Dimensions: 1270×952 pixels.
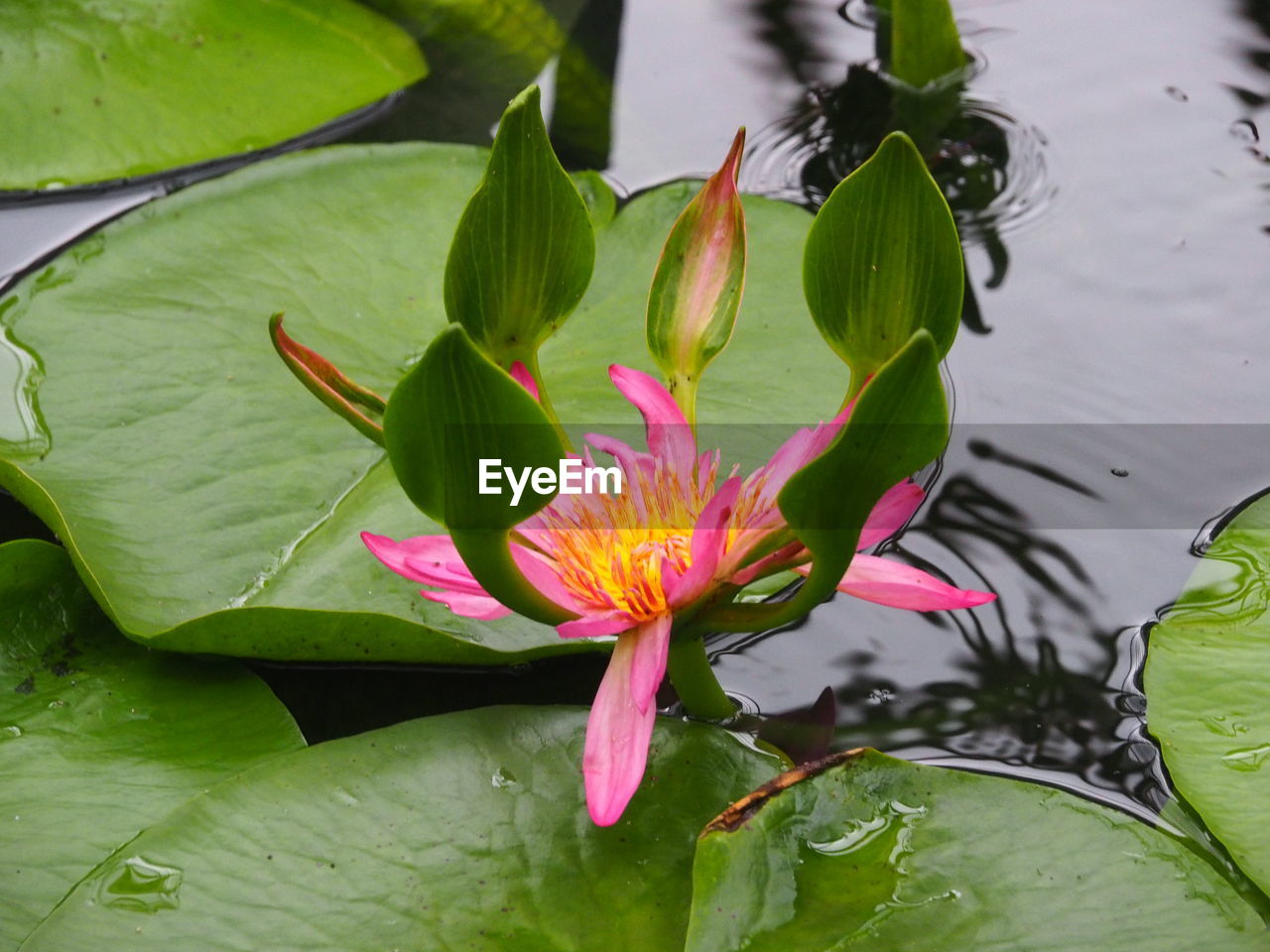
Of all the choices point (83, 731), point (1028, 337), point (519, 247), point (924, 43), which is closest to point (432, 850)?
point (83, 731)

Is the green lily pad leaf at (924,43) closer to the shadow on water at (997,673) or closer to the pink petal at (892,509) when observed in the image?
the shadow on water at (997,673)

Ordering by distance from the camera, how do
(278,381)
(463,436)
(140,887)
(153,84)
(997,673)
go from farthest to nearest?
(153,84), (278,381), (997,673), (140,887), (463,436)

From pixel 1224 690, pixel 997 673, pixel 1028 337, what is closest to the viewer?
pixel 1224 690

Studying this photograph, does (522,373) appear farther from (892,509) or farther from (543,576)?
(892,509)

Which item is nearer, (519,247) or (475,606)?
(519,247)

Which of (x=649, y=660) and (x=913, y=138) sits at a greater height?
(x=913, y=138)

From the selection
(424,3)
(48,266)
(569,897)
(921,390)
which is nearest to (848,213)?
(921,390)

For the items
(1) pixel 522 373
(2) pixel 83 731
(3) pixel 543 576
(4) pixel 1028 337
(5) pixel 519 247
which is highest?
(5) pixel 519 247

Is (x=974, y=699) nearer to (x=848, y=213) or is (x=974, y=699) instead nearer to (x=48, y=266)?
(x=848, y=213)

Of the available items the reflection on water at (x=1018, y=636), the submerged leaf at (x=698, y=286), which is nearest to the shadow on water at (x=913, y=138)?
the reflection on water at (x=1018, y=636)
